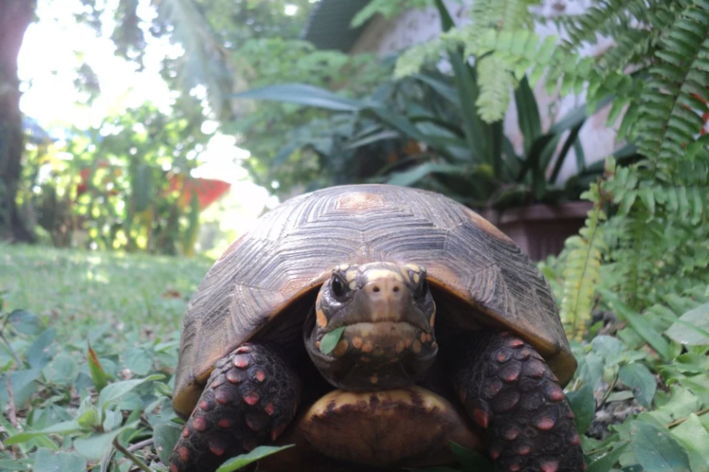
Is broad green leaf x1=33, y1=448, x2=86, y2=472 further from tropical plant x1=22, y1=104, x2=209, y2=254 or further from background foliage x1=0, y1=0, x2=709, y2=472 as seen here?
tropical plant x1=22, y1=104, x2=209, y2=254

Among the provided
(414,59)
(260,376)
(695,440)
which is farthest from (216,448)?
(414,59)

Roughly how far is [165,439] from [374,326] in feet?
1.80

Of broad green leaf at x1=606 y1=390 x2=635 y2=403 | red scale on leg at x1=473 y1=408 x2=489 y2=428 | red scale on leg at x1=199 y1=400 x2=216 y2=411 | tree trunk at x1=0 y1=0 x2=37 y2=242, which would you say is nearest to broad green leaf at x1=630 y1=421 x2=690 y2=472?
red scale on leg at x1=473 y1=408 x2=489 y2=428

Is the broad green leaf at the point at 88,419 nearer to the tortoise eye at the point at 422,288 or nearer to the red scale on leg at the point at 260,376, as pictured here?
the red scale on leg at the point at 260,376

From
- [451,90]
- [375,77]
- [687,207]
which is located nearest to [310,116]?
[375,77]

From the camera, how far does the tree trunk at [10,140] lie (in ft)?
24.0

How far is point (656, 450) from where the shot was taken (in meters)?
0.97

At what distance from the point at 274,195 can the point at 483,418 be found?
632cm

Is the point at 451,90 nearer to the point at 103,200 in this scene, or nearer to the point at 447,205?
the point at 447,205

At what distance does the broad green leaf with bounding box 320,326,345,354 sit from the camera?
41.4 inches

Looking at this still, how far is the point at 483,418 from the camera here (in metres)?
1.13

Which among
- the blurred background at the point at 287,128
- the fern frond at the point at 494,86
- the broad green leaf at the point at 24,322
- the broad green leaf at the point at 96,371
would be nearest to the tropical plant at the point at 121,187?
the blurred background at the point at 287,128

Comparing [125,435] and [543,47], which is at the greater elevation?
[543,47]

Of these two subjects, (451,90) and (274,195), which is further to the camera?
(274,195)
